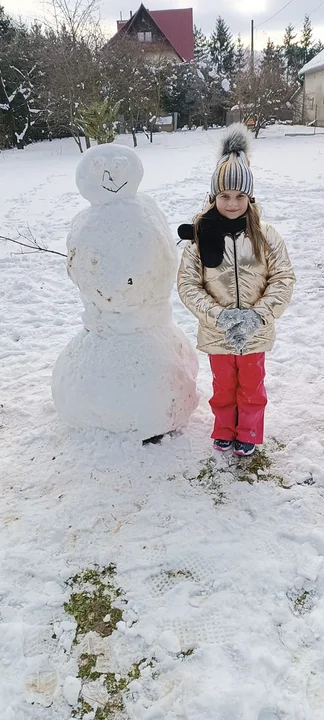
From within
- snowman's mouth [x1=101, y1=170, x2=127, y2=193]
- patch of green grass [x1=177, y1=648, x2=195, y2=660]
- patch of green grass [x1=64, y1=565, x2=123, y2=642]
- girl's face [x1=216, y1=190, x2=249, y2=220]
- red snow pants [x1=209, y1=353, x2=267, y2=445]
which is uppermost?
snowman's mouth [x1=101, y1=170, x2=127, y2=193]

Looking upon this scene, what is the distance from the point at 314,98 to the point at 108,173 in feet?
104

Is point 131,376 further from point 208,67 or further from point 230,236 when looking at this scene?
point 208,67

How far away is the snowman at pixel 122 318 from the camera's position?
2326 millimetres

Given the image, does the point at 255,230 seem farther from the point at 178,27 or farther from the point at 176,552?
the point at 178,27

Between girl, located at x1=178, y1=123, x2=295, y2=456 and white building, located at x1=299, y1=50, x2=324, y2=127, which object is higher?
white building, located at x1=299, y1=50, x2=324, y2=127

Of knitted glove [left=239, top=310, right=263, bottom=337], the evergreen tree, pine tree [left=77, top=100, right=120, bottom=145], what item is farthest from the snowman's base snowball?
A: the evergreen tree

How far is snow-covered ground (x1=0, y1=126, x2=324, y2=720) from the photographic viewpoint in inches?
63.4

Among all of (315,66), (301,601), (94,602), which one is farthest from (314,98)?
(94,602)

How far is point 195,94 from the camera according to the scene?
27922 mm

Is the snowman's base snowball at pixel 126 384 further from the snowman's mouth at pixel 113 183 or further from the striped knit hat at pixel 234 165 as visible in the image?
the striped knit hat at pixel 234 165

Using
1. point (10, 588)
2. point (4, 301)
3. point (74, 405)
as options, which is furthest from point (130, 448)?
point (4, 301)

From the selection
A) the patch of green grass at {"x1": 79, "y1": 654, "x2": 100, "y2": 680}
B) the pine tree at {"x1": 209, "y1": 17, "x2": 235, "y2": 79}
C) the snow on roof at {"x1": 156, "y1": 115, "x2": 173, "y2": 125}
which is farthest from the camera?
the pine tree at {"x1": 209, "y1": 17, "x2": 235, "y2": 79}

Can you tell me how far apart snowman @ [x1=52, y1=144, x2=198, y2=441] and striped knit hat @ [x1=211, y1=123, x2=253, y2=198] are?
376 millimetres

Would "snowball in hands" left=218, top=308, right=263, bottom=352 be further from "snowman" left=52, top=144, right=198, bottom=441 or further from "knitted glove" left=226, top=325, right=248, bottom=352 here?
"snowman" left=52, top=144, right=198, bottom=441
